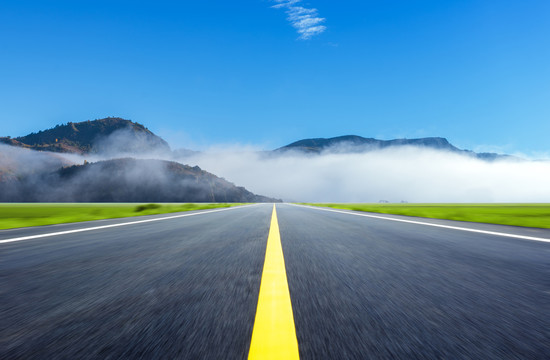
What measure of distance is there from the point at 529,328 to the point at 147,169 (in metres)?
204

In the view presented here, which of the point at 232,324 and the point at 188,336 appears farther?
the point at 232,324

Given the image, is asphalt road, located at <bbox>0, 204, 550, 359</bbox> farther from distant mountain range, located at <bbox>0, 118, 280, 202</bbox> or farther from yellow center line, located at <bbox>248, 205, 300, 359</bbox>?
→ distant mountain range, located at <bbox>0, 118, 280, 202</bbox>

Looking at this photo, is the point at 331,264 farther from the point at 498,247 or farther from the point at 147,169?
the point at 147,169

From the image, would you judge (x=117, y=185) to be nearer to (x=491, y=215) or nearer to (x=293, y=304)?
(x=491, y=215)

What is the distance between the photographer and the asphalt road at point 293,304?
43.6 inches

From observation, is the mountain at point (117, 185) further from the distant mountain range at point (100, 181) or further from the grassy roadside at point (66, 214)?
the grassy roadside at point (66, 214)

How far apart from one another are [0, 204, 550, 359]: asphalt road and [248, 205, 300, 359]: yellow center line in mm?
41

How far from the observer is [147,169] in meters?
184

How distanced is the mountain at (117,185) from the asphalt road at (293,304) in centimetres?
17461

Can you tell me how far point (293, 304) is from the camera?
5.16 ft

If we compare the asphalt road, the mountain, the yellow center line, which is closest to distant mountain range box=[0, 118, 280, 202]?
the mountain

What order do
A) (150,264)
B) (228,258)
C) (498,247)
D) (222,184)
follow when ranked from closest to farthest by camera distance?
(150,264) < (228,258) < (498,247) < (222,184)

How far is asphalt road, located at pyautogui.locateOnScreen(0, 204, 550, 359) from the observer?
1.11 metres

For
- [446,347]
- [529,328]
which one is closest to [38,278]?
[446,347]
